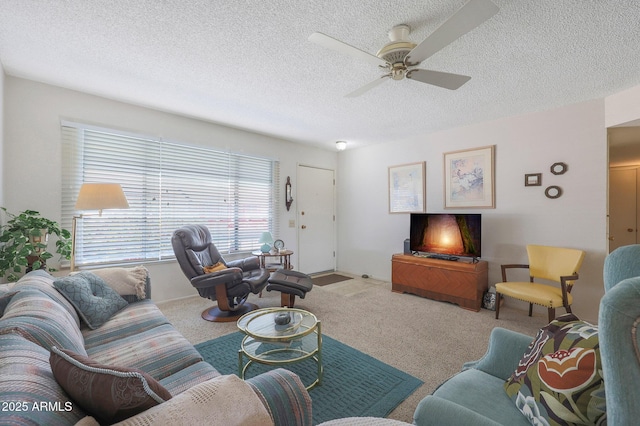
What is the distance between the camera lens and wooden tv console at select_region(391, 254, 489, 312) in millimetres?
3492

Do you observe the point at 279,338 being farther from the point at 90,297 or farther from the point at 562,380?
the point at 562,380

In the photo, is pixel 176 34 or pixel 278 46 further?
pixel 278 46

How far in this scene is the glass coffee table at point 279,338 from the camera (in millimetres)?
1899

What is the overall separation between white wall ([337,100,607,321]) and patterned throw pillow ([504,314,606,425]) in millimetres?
2785

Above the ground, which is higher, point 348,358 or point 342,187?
point 342,187

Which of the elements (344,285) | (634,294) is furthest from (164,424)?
(344,285)

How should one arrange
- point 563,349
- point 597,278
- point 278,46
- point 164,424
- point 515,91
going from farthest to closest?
point 597,278, point 515,91, point 278,46, point 563,349, point 164,424

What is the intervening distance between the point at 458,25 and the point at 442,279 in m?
3.08

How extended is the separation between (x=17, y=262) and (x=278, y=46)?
2798 millimetres

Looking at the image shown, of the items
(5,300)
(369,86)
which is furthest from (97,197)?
(369,86)

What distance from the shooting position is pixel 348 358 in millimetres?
2291

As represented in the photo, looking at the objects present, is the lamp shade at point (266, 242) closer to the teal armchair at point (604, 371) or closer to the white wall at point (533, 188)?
the white wall at point (533, 188)

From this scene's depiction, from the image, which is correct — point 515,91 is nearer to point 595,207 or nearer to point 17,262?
point 595,207

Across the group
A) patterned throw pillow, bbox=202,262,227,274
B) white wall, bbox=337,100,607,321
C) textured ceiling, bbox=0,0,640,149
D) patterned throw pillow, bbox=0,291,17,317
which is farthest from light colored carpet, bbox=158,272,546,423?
textured ceiling, bbox=0,0,640,149
